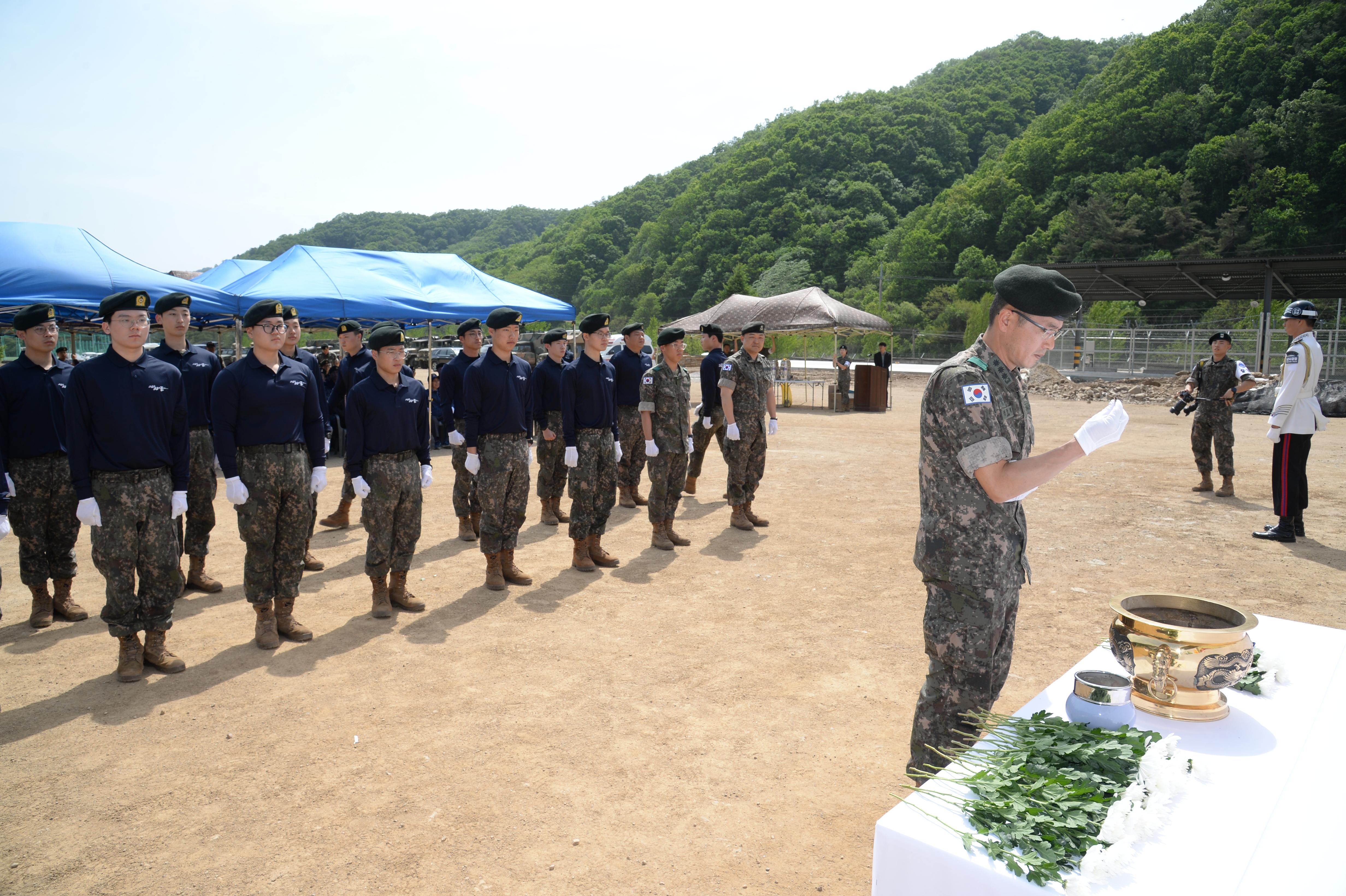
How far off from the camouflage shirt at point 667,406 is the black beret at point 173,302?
13.0 feet

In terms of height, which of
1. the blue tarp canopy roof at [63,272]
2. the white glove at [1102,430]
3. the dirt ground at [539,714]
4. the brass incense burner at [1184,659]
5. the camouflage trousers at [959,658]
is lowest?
the dirt ground at [539,714]

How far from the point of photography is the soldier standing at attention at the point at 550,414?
8234mm

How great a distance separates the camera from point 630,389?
8547 mm

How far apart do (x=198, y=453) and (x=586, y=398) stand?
3306mm

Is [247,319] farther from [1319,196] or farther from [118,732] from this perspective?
[1319,196]

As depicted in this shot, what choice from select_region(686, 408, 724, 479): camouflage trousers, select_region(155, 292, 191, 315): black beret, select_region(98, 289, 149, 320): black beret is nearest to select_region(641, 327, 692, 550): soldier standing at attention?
select_region(686, 408, 724, 479): camouflage trousers

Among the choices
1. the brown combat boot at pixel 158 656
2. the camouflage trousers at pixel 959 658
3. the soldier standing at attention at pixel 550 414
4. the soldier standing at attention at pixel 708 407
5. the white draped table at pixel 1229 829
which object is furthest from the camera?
the soldier standing at attention at pixel 708 407

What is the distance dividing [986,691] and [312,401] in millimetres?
4781

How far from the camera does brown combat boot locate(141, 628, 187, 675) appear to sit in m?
4.84

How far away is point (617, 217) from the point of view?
97.1 m

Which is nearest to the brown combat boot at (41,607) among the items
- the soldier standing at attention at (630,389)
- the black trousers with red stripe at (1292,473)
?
the soldier standing at attention at (630,389)

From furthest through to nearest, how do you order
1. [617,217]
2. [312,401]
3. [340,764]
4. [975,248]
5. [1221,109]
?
[617,217] → [975,248] → [1221,109] → [312,401] → [340,764]

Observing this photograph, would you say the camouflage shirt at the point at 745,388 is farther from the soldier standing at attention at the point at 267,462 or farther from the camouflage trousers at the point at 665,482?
the soldier standing at attention at the point at 267,462

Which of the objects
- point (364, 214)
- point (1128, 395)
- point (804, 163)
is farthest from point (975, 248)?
point (364, 214)
